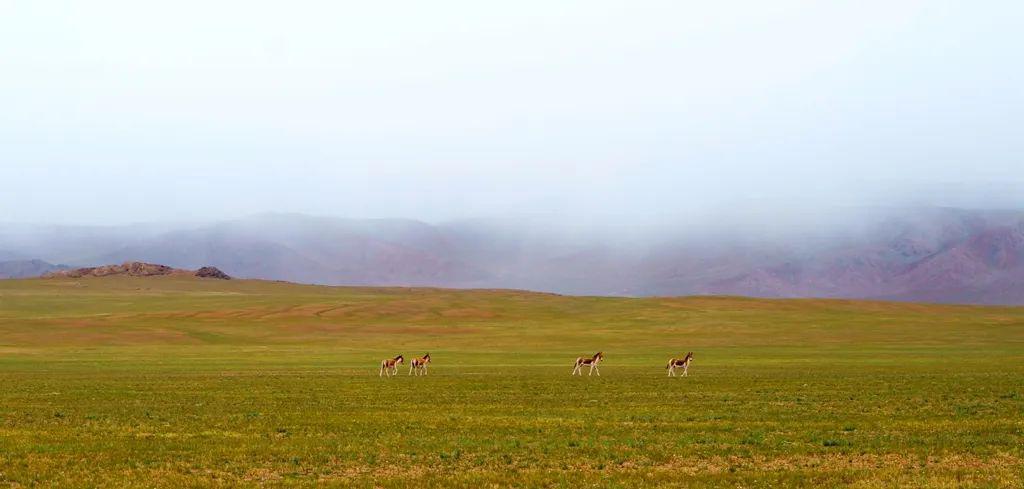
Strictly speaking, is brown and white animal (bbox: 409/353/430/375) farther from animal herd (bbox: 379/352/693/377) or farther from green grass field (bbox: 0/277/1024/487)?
green grass field (bbox: 0/277/1024/487)

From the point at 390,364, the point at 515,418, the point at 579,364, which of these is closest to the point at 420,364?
the point at 390,364

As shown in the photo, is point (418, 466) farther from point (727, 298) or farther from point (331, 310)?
point (727, 298)

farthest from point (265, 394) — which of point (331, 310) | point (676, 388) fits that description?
point (331, 310)

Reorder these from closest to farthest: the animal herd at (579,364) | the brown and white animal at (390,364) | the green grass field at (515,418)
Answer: the green grass field at (515,418), the animal herd at (579,364), the brown and white animal at (390,364)

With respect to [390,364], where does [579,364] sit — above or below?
above

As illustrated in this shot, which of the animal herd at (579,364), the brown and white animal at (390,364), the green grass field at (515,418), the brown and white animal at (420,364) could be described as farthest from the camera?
the brown and white animal at (420,364)

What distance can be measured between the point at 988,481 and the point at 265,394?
2792 cm

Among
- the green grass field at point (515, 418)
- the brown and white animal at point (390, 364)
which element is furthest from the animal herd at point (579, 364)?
the green grass field at point (515, 418)

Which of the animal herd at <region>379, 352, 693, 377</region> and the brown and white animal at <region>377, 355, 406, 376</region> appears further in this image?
the brown and white animal at <region>377, 355, 406, 376</region>

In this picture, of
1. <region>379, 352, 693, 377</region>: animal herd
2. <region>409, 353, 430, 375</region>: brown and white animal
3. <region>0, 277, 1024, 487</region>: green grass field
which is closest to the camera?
<region>0, 277, 1024, 487</region>: green grass field

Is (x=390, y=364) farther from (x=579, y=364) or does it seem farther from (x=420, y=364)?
(x=579, y=364)

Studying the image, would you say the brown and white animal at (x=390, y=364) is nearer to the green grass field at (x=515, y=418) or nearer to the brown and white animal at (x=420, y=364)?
the brown and white animal at (x=420, y=364)

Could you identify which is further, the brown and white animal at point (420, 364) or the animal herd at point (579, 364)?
the brown and white animal at point (420, 364)

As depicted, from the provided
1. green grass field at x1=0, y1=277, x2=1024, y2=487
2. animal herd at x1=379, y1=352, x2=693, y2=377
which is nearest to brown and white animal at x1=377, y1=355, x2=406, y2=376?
animal herd at x1=379, y1=352, x2=693, y2=377
